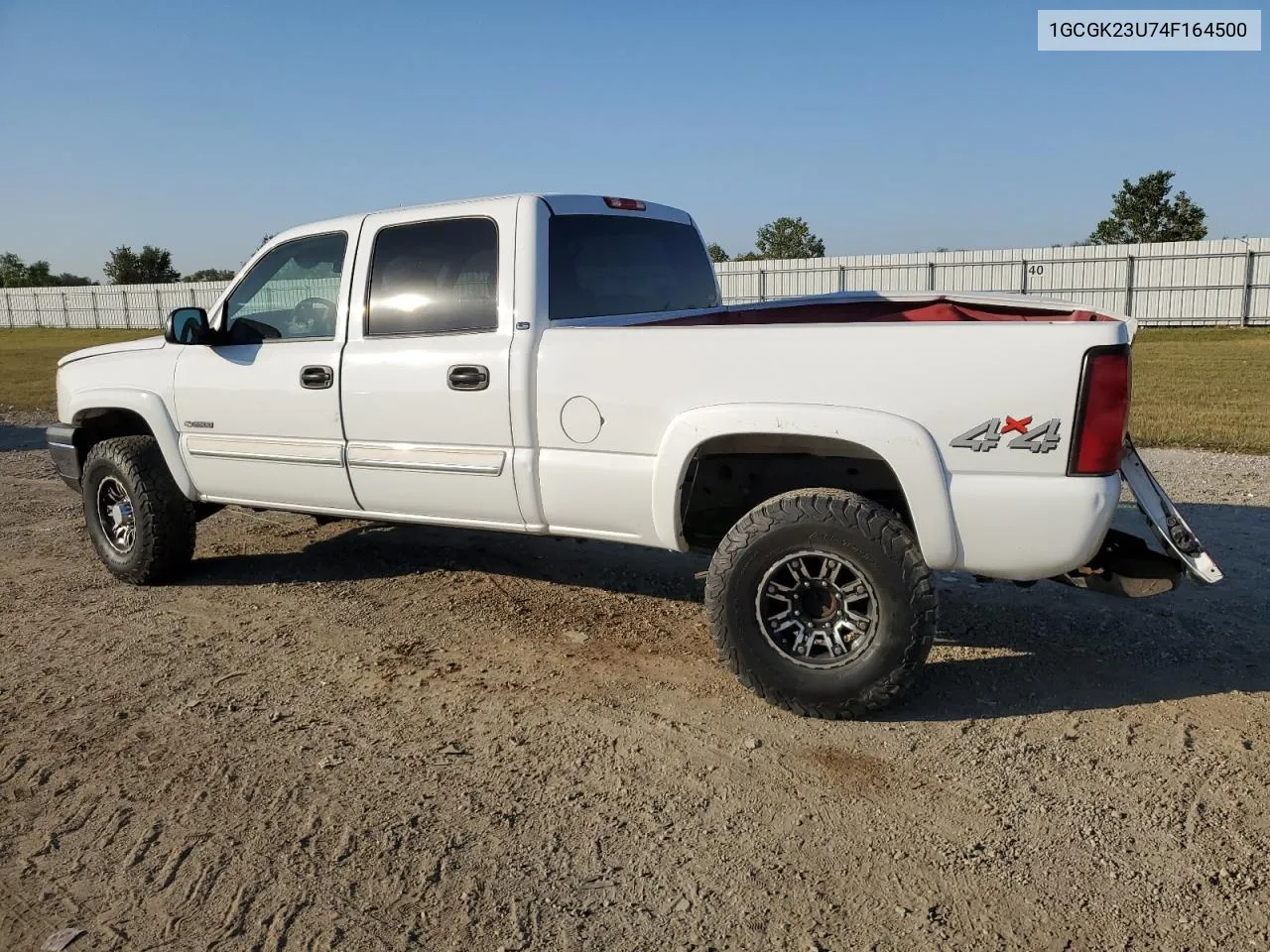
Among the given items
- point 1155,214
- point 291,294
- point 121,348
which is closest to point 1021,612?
point 291,294

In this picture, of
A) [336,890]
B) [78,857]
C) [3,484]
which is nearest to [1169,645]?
[336,890]

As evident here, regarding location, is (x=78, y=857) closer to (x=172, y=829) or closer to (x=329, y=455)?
(x=172, y=829)

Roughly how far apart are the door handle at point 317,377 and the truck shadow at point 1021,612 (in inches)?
54.2

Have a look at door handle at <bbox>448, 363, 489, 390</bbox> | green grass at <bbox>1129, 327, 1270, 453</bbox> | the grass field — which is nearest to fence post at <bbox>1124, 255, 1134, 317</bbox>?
the grass field

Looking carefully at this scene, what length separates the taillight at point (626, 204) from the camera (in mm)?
4902

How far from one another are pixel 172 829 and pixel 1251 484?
760 centimetres

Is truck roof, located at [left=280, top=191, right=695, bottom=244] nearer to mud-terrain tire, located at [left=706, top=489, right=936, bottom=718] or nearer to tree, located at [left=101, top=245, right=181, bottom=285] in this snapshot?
mud-terrain tire, located at [left=706, top=489, right=936, bottom=718]

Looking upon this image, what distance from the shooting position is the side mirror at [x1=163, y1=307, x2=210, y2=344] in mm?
5168

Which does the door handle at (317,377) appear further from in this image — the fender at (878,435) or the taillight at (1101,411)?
the taillight at (1101,411)

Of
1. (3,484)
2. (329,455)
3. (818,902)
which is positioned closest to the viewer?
(818,902)

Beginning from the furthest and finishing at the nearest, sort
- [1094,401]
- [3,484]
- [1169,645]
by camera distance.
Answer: [3,484], [1169,645], [1094,401]

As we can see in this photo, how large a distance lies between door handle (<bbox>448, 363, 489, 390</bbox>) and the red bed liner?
2.90 feet

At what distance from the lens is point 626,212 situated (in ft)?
16.3

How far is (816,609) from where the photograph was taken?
3809 mm
